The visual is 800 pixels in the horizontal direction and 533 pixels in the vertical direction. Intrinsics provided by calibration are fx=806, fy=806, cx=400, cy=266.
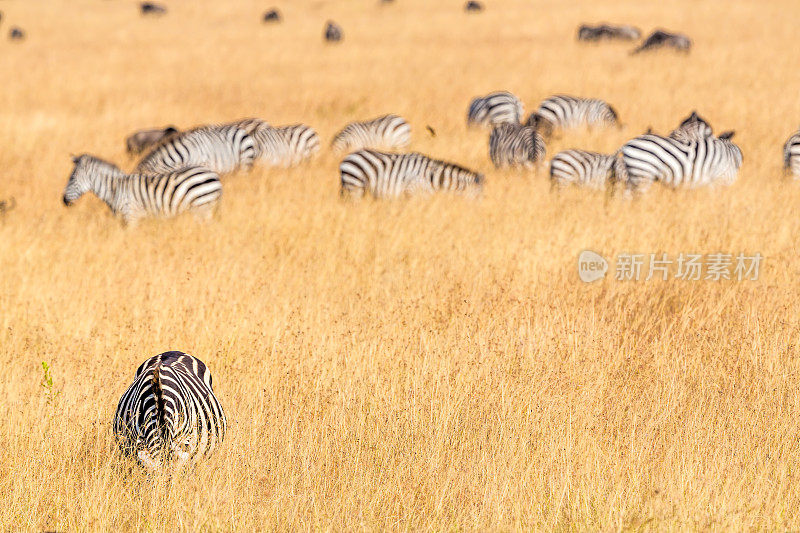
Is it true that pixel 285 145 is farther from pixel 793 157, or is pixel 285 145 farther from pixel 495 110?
pixel 793 157

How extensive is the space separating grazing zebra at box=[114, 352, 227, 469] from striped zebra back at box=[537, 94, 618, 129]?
43.9ft

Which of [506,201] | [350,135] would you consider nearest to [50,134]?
[350,135]

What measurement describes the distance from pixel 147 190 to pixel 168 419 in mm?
7710

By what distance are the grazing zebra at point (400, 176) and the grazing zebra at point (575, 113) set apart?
5.13 m

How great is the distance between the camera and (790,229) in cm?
1015

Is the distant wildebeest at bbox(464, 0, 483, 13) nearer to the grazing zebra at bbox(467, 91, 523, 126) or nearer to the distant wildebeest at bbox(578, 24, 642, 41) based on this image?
the distant wildebeest at bbox(578, 24, 642, 41)

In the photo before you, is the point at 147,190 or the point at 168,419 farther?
the point at 147,190

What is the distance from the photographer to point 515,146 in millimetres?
14289

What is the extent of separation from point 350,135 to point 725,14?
75.5 ft

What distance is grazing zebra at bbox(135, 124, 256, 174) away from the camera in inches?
571

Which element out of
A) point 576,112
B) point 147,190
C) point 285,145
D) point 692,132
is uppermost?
point 576,112

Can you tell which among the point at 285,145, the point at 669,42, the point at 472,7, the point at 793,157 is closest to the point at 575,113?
the point at 793,157

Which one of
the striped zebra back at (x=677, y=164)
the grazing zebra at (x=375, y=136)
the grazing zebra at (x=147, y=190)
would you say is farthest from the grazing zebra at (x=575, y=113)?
the grazing zebra at (x=147, y=190)

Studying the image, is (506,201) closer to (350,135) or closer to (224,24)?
(350,135)
